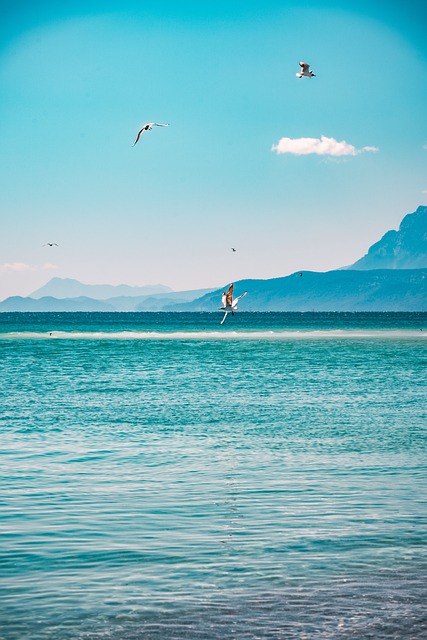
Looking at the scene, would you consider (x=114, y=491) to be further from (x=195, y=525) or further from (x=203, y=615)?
(x=203, y=615)

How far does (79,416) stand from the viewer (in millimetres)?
33406

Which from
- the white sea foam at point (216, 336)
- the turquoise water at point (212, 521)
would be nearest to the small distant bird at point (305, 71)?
the turquoise water at point (212, 521)

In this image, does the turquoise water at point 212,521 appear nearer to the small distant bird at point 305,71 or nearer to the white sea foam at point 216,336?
the small distant bird at point 305,71

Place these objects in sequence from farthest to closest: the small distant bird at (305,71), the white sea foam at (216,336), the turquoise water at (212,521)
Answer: the white sea foam at (216,336) < the small distant bird at (305,71) < the turquoise water at (212,521)

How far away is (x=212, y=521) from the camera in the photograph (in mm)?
16125

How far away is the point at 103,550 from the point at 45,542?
1.20 m

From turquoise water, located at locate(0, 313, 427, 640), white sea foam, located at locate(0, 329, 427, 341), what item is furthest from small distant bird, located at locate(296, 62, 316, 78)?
white sea foam, located at locate(0, 329, 427, 341)

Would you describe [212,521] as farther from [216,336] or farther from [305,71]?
[216,336]

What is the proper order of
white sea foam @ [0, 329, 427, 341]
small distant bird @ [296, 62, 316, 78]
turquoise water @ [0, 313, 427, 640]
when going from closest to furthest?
turquoise water @ [0, 313, 427, 640] → small distant bird @ [296, 62, 316, 78] → white sea foam @ [0, 329, 427, 341]

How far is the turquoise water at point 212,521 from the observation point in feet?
36.5

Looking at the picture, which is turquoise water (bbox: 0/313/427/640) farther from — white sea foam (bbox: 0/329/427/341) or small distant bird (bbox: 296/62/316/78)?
white sea foam (bbox: 0/329/427/341)

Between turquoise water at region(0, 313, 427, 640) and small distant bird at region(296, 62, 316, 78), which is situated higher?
small distant bird at region(296, 62, 316, 78)

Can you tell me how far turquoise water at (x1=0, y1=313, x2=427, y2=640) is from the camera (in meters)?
11.1

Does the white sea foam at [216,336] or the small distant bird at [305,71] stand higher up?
the small distant bird at [305,71]
